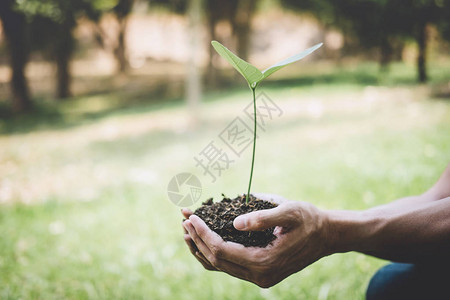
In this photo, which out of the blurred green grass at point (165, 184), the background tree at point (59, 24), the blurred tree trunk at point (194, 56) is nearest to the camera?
the blurred green grass at point (165, 184)

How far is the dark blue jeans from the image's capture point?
1.42 m

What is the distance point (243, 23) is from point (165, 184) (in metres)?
11.1

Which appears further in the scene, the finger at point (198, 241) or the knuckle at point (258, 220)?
the finger at point (198, 241)

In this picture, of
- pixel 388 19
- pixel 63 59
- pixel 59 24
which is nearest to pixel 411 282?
pixel 388 19

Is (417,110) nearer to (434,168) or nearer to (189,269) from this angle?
(434,168)

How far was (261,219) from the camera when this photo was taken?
3.49ft

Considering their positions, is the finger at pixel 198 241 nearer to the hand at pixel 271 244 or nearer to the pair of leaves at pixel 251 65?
the hand at pixel 271 244

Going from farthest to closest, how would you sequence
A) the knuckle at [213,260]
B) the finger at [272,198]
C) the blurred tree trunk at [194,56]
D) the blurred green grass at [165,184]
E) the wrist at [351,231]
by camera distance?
1. the blurred tree trunk at [194,56]
2. the blurred green grass at [165,184]
3. the finger at [272,198]
4. the wrist at [351,231]
5. the knuckle at [213,260]

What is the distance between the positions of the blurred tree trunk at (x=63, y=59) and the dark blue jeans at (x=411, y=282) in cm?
1058

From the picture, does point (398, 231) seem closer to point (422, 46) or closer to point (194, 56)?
point (194, 56)

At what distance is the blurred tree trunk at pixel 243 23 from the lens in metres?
13.3

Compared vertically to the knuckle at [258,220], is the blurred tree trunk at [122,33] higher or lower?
higher

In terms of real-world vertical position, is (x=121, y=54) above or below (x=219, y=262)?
above

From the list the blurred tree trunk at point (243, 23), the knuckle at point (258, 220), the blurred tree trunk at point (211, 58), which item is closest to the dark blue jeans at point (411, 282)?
the knuckle at point (258, 220)
